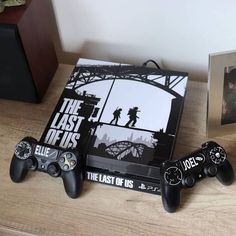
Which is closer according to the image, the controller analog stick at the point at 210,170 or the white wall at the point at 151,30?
the controller analog stick at the point at 210,170

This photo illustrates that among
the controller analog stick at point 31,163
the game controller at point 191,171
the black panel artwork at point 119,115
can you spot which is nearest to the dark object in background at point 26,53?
the black panel artwork at point 119,115

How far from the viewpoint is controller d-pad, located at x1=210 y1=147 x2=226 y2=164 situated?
72 centimetres

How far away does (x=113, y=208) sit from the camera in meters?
0.73

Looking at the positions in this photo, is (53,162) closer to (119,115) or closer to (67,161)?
(67,161)

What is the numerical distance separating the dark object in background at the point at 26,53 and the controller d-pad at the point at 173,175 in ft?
1.17

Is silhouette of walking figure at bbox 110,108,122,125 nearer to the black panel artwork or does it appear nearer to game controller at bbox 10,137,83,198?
the black panel artwork

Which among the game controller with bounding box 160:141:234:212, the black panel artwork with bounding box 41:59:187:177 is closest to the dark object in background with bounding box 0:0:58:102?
the black panel artwork with bounding box 41:59:187:177

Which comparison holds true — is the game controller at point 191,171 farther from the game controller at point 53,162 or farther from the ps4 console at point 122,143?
the game controller at point 53,162

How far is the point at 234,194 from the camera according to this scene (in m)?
0.73

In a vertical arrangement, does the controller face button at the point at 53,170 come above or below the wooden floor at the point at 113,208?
above

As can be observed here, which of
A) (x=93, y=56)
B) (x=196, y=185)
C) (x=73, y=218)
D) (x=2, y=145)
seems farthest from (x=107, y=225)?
(x=93, y=56)

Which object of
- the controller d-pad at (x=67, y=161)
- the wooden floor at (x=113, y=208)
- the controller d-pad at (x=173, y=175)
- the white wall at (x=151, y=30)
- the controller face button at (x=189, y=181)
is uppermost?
→ the white wall at (x=151, y=30)

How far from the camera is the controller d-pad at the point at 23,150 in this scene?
29.7 inches

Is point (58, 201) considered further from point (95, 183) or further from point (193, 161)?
point (193, 161)
